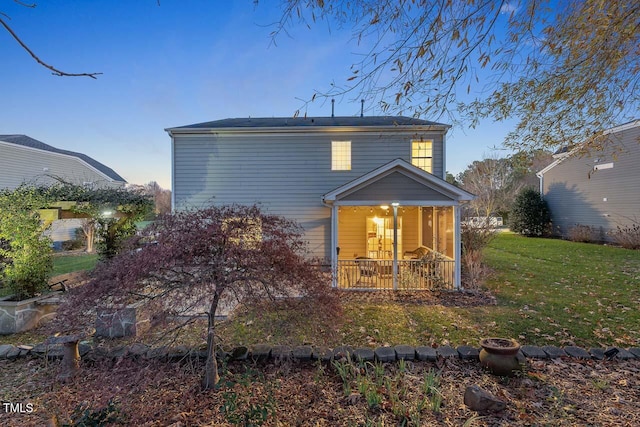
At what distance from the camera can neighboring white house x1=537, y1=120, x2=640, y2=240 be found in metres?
15.4

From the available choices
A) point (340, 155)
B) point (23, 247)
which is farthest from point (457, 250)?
point (23, 247)

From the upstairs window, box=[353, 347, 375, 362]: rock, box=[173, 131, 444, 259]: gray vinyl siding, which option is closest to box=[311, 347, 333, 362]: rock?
box=[353, 347, 375, 362]: rock

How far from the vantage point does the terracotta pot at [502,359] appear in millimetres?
3434

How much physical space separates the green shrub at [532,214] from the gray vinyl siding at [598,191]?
0.59 m

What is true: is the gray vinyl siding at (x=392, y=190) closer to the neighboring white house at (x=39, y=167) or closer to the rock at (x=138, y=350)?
the rock at (x=138, y=350)

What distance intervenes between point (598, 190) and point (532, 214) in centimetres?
427

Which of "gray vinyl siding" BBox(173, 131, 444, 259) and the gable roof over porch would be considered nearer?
the gable roof over porch

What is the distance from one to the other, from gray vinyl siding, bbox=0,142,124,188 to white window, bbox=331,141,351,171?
1243 cm

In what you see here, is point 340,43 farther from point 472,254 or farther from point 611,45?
point 472,254

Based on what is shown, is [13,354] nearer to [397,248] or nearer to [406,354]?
[406,354]

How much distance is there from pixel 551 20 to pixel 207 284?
5002 millimetres

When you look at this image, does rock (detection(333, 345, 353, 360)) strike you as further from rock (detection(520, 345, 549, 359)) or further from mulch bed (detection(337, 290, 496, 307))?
mulch bed (detection(337, 290, 496, 307))

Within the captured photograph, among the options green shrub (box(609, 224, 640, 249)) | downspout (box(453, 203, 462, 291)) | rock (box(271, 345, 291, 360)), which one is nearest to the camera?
rock (box(271, 345, 291, 360))

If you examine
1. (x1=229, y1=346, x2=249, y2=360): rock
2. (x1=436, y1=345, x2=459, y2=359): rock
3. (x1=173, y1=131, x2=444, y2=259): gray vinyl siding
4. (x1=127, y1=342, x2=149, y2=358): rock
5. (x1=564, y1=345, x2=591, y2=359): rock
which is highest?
(x1=173, y1=131, x2=444, y2=259): gray vinyl siding
